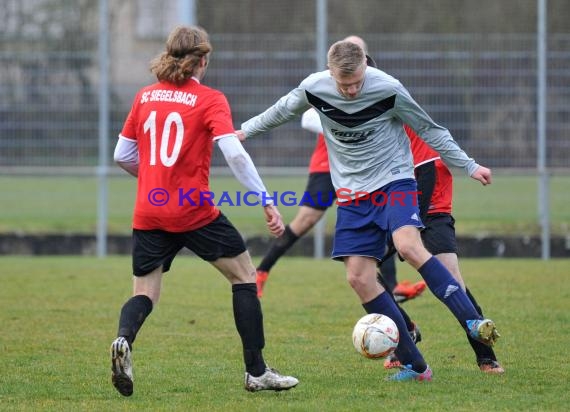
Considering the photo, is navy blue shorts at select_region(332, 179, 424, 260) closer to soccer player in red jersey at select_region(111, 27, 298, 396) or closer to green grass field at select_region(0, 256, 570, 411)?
soccer player in red jersey at select_region(111, 27, 298, 396)

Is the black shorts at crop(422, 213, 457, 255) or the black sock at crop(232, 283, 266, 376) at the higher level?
the black shorts at crop(422, 213, 457, 255)

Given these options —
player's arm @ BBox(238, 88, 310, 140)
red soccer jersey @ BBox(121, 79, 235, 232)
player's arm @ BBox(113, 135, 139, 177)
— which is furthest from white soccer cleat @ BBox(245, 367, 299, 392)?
player's arm @ BBox(238, 88, 310, 140)

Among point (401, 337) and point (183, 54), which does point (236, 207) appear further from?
point (183, 54)

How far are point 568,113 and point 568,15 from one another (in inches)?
52.3

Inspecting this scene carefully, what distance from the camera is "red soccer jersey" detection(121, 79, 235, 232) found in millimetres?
5578

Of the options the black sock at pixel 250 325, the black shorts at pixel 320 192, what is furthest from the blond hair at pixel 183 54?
the black shorts at pixel 320 192

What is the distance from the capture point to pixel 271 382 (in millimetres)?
5699

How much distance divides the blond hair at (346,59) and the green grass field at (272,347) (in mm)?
1733

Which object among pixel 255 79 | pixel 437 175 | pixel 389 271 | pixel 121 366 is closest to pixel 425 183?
pixel 437 175

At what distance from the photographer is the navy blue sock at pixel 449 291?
234 inches

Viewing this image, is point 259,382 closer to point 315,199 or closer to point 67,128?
point 315,199

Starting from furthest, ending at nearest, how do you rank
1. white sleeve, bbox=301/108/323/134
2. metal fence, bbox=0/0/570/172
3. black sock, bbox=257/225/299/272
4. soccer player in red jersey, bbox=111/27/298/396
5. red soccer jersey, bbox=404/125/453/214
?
metal fence, bbox=0/0/570/172, black sock, bbox=257/225/299/272, white sleeve, bbox=301/108/323/134, red soccer jersey, bbox=404/125/453/214, soccer player in red jersey, bbox=111/27/298/396

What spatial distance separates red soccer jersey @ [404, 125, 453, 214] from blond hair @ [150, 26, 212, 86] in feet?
5.72

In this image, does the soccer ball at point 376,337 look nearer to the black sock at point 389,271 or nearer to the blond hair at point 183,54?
the blond hair at point 183,54
